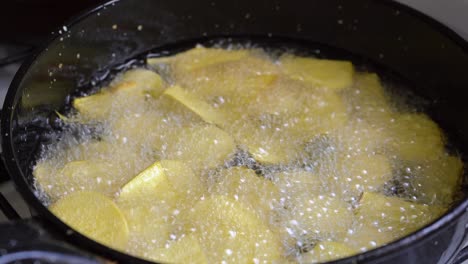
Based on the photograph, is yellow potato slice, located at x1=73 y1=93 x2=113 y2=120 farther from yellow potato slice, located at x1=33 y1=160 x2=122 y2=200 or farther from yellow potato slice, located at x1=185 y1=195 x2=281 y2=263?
yellow potato slice, located at x1=185 y1=195 x2=281 y2=263

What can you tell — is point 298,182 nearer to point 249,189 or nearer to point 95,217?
A: point 249,189

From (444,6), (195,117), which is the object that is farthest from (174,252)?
(444,6)

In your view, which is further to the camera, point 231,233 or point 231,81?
point 231,81

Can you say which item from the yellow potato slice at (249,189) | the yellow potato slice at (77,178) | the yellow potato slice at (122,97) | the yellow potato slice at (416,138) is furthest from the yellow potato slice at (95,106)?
the yellow potato slice at (416,138)

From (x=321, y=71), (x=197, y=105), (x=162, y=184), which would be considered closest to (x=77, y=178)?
(x=162, y=184)

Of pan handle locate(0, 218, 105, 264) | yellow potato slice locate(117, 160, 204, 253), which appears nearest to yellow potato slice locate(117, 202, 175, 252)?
yellow potato slice locate(117, 160, 204, 253)

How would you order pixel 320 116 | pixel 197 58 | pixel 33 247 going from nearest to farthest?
pixel 33 247 → pixel 320 116 → pixel 197 58

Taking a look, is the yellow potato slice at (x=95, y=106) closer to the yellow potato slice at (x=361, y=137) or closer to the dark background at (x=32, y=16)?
the dark background at (x=32, y=16)
